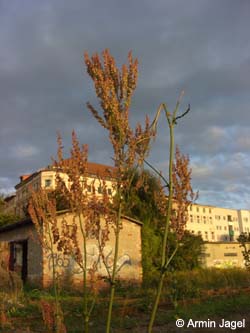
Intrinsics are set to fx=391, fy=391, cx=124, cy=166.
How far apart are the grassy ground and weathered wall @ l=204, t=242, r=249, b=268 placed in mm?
23198

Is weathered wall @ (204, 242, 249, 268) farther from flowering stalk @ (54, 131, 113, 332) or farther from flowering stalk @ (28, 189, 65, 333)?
flowering stalk @ (54, 131, 113, 332)

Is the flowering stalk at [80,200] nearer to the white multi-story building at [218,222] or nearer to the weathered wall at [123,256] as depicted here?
the weathered wall at [123,256]

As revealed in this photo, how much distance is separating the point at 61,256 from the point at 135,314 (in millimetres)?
9443

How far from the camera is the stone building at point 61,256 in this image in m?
19.1

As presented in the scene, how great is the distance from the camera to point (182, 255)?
27203mm

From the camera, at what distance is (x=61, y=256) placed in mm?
20328

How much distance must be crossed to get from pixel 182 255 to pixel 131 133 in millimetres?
24606

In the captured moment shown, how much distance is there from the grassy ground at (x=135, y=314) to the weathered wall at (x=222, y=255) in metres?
23.2

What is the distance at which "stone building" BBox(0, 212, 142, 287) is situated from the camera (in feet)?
62.5

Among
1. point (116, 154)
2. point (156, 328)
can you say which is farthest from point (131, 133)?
point (156, 328)

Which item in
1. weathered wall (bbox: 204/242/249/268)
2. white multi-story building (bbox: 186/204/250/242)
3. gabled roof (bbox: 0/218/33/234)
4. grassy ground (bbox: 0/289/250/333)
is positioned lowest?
grassy ground (bbox: 0/289/250/333)

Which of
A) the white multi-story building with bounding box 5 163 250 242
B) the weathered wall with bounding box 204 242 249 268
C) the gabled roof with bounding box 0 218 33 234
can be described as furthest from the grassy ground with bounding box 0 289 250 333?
the white multi-story building with bounding box 5 163 250 242

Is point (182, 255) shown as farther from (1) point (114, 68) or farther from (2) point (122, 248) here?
(1) point (114, 68)

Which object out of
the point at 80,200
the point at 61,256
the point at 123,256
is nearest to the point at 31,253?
the point at 61,256
